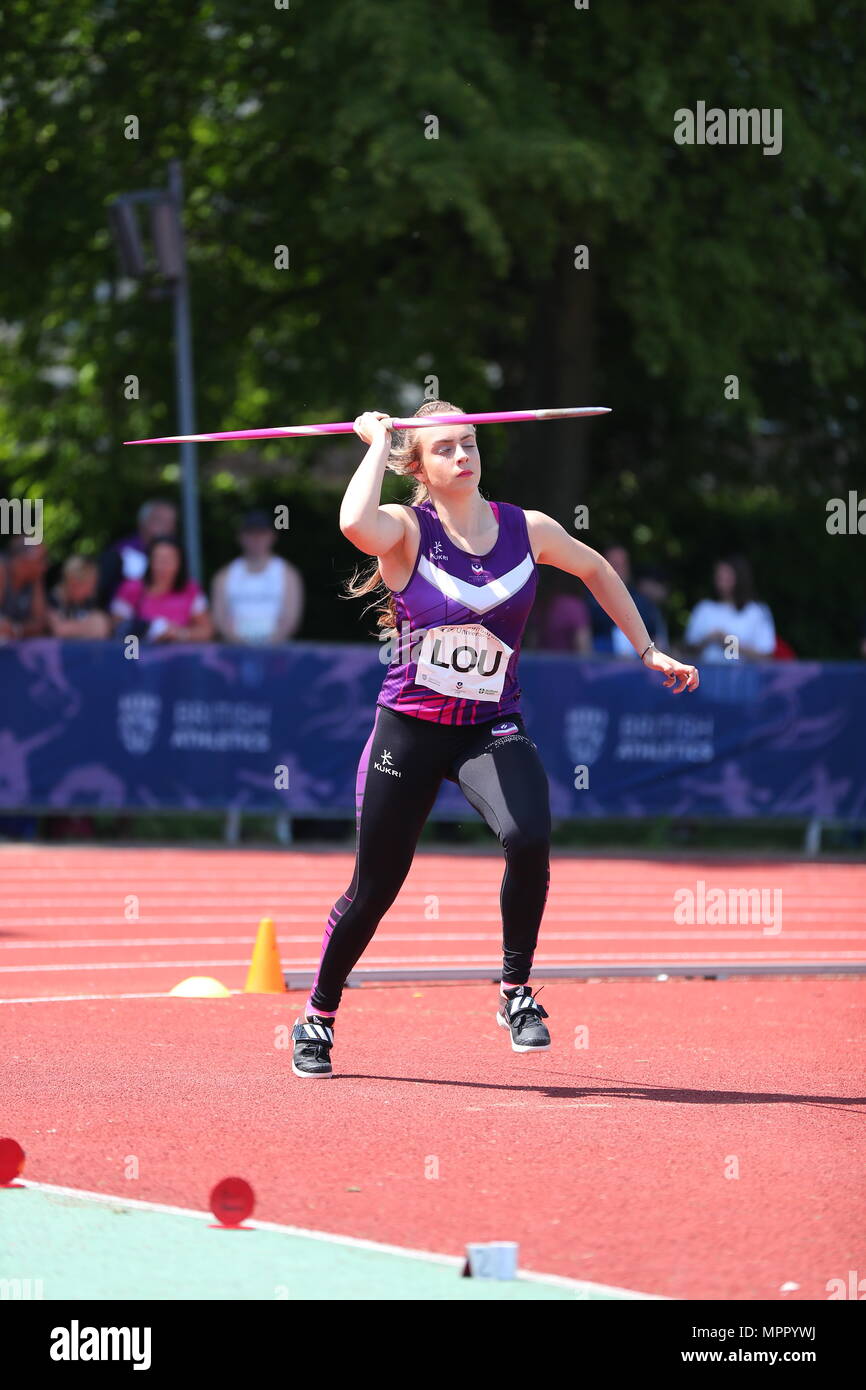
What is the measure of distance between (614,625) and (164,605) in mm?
3749

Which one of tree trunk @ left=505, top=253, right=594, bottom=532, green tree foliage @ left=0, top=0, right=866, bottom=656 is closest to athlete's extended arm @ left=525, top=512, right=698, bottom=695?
green tree foliage @ left=0, top=0, right=866, bottom=656

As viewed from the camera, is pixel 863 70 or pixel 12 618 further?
pixel 863 70

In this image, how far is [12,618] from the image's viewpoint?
15852mm

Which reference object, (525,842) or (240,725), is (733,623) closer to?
(240,725)

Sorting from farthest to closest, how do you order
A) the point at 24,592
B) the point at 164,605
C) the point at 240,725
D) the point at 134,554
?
the point at 134,554, the point at 24,592, the point at 164,605, the point at 240,725

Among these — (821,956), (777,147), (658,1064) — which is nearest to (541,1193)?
(658,1064)

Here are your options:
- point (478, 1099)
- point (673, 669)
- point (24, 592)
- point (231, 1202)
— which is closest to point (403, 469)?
point (673, 669)

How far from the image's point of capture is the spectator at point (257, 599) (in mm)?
16094

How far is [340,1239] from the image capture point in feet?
15.5

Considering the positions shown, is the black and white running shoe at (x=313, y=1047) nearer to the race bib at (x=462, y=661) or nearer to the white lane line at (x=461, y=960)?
the race bib at (x=462, y=661)

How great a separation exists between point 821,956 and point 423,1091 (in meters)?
4.53

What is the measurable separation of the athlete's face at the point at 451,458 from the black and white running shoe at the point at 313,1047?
5.95 ft

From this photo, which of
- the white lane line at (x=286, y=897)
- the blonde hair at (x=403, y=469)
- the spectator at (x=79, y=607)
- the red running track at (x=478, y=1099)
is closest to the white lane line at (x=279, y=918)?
the red running track at (x=478, y=1099)

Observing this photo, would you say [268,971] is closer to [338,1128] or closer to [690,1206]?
[338,1128]
